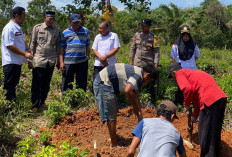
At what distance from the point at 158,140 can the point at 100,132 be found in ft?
7.30

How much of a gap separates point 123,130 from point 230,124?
2.03 meters

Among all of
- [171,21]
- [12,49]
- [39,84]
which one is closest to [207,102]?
[39,84]

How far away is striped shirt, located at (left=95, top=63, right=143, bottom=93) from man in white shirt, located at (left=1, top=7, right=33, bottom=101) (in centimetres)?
171

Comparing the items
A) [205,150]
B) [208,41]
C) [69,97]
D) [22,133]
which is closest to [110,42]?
[69,97]

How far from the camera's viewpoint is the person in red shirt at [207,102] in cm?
305

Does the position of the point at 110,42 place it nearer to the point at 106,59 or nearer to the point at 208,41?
the point at 106,59

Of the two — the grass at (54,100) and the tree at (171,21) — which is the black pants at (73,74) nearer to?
the grass at (54,100)

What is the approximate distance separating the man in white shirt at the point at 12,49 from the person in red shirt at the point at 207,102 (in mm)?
2747

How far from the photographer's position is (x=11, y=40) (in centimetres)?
420

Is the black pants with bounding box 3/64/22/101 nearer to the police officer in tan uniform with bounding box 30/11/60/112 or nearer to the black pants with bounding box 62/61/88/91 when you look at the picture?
the police officer in tan uniform with bounding box 30/11/60/112

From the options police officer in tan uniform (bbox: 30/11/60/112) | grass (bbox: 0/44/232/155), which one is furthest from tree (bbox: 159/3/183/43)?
police officer in tan uniform (bbox: 30/11/60/112)

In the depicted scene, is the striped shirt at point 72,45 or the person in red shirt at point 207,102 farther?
the striped shirt at point 72,45

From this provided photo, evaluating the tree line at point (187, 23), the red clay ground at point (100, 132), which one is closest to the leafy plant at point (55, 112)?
the red clay ground at point (100, 132)

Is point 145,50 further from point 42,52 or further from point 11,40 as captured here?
point 11,40
